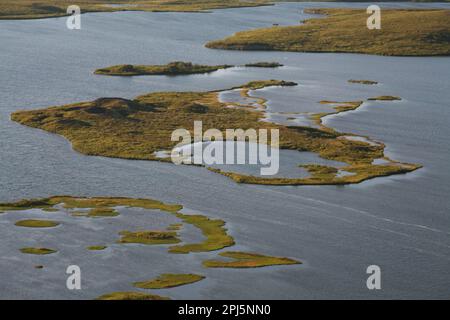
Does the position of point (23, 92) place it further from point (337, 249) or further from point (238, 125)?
point (337, 249)

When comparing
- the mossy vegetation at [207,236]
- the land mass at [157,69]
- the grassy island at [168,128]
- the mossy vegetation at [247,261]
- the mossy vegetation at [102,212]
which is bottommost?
the mossy vegetation at [247,261]

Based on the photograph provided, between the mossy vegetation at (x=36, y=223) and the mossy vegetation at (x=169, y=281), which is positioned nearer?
the mossy vegetation at (x=169, y=281)

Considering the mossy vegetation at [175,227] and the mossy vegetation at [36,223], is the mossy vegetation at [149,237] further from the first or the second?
the mossy vegetation at [36,223]

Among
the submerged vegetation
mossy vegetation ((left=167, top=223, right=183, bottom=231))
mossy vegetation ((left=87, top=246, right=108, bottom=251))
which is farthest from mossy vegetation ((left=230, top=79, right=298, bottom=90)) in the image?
mossy vegetation ((left=87, top=246, right=108, bottom=251))

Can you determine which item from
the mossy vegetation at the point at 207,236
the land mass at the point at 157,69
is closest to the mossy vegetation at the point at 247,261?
the mossy vegetation at the point at 207,236
